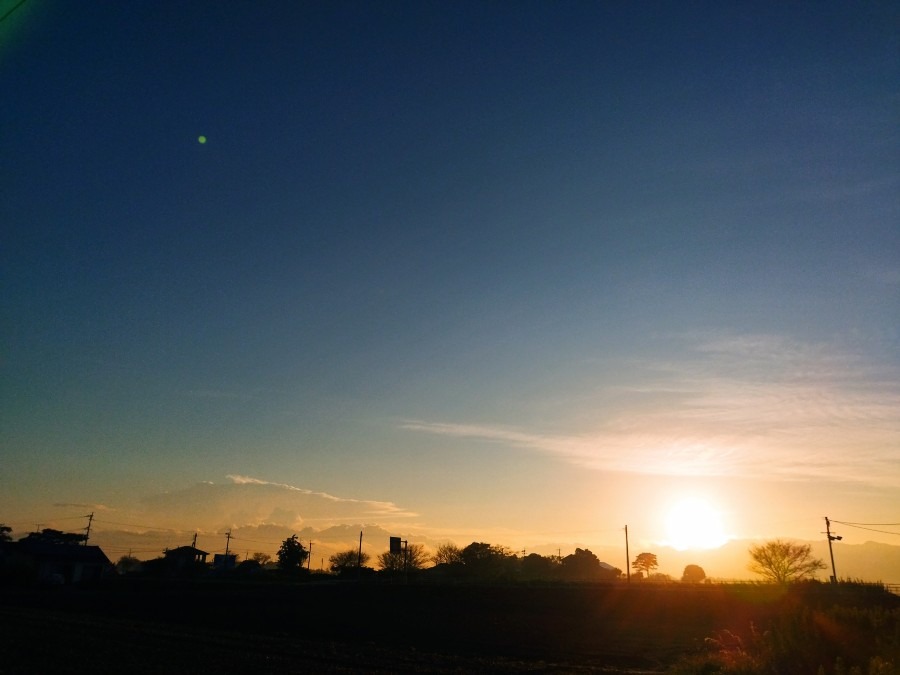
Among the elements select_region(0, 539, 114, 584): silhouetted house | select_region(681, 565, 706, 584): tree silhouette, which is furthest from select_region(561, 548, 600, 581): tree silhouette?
select_region(0, 539, 114, 584): silhouetted house

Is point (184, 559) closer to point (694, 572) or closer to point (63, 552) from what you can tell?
point (63, 552)

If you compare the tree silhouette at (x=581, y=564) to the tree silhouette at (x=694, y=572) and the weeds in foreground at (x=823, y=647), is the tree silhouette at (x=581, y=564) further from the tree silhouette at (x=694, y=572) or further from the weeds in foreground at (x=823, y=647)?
the weeds in foreground at (x=823, y=647)

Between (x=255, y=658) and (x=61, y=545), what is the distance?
3696 inches

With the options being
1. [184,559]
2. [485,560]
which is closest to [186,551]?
[184,559]

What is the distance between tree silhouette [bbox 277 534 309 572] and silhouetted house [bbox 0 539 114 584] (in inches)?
1198

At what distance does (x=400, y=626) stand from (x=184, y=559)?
9508 cm

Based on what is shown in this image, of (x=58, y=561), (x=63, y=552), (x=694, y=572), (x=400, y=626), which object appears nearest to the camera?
(x=400, y=626)

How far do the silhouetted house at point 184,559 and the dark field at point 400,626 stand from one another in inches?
1539

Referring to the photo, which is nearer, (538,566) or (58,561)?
(58,561)

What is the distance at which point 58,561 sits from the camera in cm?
9075

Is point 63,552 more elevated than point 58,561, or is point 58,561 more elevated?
point 63,552

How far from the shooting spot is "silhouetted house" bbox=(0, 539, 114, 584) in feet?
268

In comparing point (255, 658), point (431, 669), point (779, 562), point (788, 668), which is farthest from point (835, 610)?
point (779, 562)

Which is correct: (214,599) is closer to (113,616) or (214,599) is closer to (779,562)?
(113,616)
